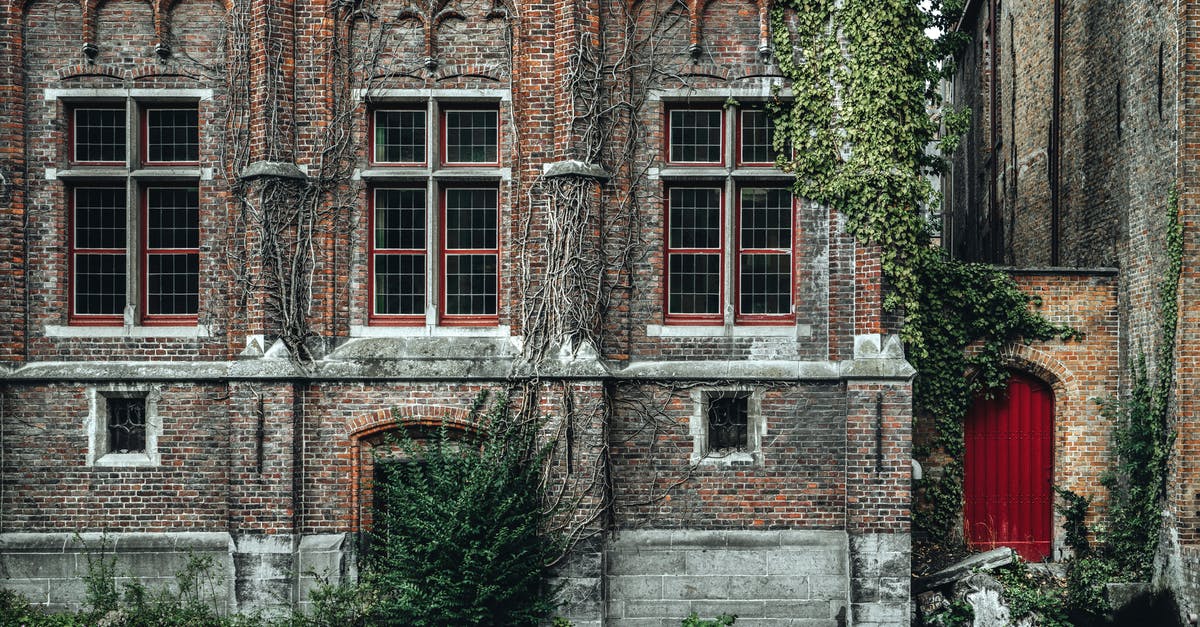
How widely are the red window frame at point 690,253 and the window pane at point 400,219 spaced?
9.75 feet

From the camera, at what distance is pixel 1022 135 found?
15852 mm

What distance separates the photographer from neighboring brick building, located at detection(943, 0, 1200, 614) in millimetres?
10398

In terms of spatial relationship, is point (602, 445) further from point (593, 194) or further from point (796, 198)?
point (796, 198)

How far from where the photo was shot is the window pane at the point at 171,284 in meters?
10.9

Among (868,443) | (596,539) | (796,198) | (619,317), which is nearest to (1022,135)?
(796,198)

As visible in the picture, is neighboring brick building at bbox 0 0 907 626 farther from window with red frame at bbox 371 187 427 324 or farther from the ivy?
the ivy

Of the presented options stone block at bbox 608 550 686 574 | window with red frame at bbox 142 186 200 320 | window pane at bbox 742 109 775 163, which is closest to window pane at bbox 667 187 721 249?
window pane at bbox 742 109 775 163

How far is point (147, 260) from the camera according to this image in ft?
35.9

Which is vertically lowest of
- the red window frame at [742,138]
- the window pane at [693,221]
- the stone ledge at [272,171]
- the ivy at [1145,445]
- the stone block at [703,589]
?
the stone block at [703,589]

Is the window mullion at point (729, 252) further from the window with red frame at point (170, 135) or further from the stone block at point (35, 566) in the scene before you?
the stone block at point (35, 566)

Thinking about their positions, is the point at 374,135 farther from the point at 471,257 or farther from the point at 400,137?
the point at 471,257

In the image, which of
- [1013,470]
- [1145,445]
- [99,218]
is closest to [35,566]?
[99,218]

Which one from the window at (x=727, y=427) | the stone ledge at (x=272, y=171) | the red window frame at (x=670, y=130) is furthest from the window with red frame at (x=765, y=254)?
the stone ledge at (x=272, y=171)

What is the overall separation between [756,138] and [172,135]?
7170 mm
